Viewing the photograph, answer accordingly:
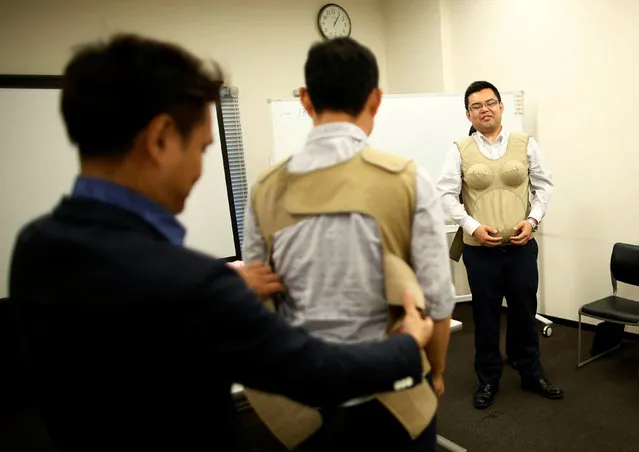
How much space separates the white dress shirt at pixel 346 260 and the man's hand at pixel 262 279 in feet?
0.10

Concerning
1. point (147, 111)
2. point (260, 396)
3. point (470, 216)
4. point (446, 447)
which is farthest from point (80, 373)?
point (470, 216)

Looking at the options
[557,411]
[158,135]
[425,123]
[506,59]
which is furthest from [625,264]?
[158,135]

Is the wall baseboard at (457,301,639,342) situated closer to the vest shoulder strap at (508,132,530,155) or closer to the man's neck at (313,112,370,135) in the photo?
the vest shoulder strap at (508,132,530,155)

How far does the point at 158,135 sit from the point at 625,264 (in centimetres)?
311

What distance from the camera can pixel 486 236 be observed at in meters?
2.38

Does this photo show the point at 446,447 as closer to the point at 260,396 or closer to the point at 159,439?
the point at 260,396

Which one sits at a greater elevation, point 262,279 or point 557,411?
point 262,279

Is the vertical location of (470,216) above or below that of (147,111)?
below

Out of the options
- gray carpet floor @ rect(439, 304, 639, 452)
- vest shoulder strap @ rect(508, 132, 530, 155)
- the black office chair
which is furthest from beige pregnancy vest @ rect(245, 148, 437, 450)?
the black office chair

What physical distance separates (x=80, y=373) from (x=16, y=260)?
0.55ft

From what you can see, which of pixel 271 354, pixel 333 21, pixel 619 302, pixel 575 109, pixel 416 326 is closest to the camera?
pixel 271 354

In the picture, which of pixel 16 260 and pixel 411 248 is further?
pixel 411 248

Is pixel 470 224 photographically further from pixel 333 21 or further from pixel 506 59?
pixel 333 21

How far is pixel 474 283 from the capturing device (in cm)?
253
